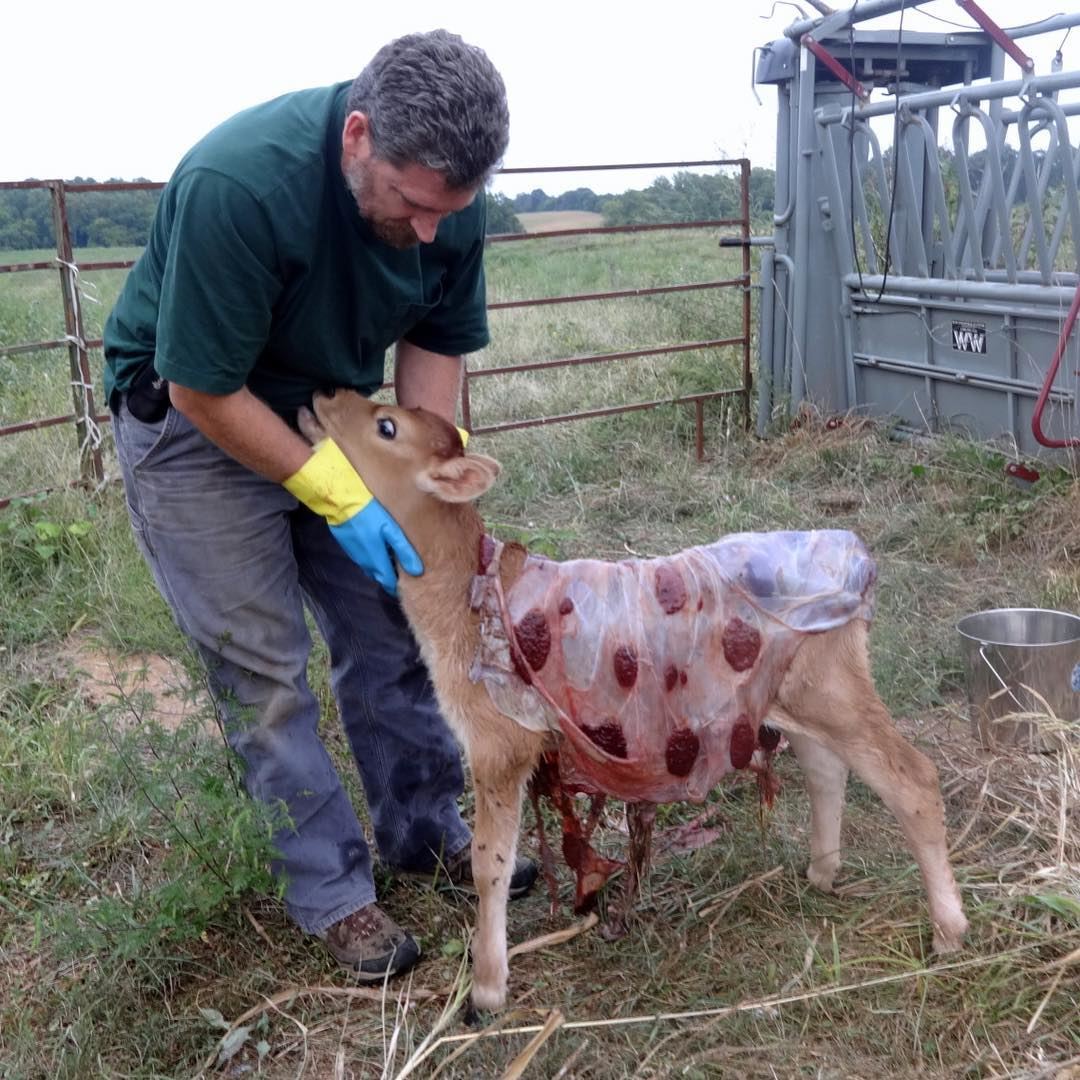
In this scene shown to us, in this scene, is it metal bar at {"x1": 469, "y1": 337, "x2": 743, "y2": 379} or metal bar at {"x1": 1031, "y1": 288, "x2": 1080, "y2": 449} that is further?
metal bar at {"x1": 469, "y1": 337, "x2": 743, "y2": 379}

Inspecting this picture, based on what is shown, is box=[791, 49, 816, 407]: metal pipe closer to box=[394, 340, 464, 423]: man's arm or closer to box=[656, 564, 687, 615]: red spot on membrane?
box=[394, 340, 464, 423]: man's arm

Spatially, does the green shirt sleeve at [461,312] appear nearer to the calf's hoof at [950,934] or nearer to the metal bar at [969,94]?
the calf's hoof at [950,934]

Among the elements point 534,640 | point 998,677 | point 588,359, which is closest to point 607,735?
point 534,640

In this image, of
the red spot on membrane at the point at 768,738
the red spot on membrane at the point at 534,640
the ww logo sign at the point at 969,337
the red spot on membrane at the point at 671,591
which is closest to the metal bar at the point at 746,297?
the ww logo sign at the point at 969,337

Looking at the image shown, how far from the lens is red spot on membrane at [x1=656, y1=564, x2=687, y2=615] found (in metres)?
2.92

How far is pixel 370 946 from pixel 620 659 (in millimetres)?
1063

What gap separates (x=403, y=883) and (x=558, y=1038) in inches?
35.6

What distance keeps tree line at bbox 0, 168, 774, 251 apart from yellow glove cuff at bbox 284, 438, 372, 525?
4.39 ft

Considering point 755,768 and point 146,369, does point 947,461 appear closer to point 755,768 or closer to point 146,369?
point 755,768

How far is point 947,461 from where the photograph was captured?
7.04 m

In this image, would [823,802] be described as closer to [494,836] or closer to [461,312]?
[494,836]

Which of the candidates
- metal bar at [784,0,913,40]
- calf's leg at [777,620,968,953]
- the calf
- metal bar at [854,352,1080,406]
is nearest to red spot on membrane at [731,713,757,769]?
the calf

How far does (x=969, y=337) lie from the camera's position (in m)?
7.10

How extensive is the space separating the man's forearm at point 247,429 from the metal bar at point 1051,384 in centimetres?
398
